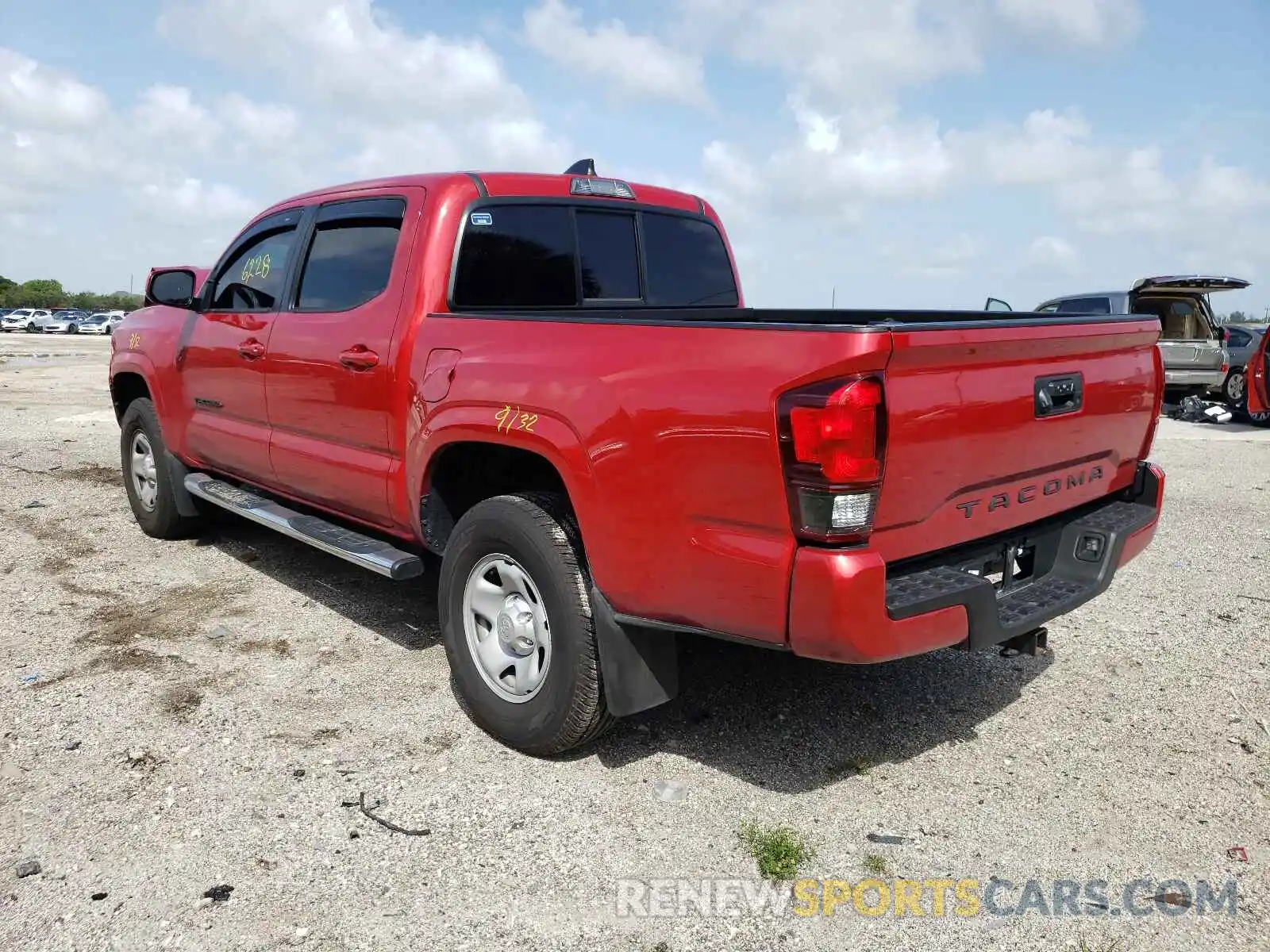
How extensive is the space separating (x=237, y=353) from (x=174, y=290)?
34.7 inches

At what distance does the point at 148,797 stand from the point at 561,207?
2772 millimetres

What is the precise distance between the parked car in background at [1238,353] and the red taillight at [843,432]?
13.5 m

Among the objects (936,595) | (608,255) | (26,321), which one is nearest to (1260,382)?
(608,255)

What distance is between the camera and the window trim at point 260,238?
4.69 metres

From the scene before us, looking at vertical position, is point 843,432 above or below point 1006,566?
above

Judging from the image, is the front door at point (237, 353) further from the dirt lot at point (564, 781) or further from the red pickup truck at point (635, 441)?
the dirt lot at point (564, 781)

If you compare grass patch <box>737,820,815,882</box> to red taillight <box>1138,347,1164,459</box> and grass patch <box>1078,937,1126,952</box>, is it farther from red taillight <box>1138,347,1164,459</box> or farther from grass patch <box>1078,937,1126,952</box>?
red taillight <box>1138,347,1164,459</box>

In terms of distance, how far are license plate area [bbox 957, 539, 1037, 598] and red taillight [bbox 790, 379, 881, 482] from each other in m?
0.69

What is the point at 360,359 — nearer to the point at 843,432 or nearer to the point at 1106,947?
the point at 843,432

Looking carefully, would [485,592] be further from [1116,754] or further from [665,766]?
[1116,754]

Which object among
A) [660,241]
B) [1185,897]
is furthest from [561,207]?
[1185,897]

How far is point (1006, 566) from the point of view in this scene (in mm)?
3180

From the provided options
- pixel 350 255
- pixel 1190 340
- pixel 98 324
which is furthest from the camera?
pixel 98 324

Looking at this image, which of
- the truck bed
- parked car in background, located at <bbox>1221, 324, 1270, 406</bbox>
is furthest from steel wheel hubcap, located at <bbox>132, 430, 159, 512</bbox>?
parked car in background, located at <bbox>1221, 324, 1270, 406</bbox>
